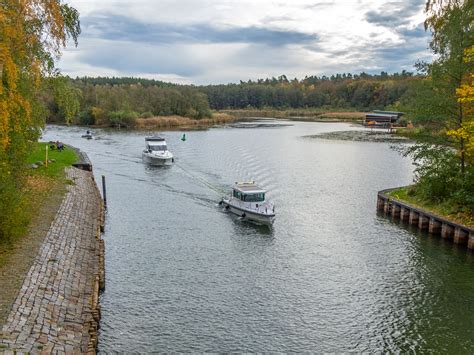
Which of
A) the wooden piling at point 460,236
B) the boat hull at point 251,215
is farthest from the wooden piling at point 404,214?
the boat hull at point 251,215

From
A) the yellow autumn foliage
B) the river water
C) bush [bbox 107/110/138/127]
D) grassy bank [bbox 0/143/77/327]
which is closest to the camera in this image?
grassy bank [bbox 0/143/77/327]

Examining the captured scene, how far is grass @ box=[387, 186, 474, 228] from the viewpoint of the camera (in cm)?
3671

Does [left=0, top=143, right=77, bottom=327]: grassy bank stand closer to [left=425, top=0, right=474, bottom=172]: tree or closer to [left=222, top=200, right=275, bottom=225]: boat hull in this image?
[left=222, top=200, right=275, bottom=225]: boat hull

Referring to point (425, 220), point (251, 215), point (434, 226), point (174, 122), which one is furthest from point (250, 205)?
Answer: point (174, 122)

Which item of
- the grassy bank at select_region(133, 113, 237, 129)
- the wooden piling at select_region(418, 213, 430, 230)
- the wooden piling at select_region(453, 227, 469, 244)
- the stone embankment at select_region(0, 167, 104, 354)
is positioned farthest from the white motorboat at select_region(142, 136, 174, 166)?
the grassy bank at select_region(133, 113, 237, 129)

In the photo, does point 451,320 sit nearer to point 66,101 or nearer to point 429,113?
point 429,113

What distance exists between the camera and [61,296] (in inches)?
875

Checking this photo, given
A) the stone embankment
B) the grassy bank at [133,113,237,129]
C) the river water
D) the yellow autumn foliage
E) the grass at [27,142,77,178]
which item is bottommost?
the river water

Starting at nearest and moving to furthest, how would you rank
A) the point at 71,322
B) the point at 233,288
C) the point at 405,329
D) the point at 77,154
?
the point at 71,322, the point at 405,329, the point at 233,288, the point at 77,154

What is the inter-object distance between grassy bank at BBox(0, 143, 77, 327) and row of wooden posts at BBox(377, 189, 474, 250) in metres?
29.3

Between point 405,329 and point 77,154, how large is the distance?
5678cm

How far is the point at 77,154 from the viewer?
6931 centimetres

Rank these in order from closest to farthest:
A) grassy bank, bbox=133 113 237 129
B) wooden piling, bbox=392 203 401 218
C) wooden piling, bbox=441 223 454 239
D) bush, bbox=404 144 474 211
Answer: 1. wooden piling, bbox=441 223 454 239
2. bush, bbox=404 144 474 211
3. wooden piling, bbox=392 203 401 218
4. grassy bank, bbox=133 113 237 129

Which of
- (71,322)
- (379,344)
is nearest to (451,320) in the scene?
(379,344)
